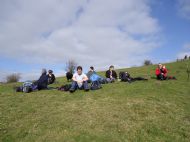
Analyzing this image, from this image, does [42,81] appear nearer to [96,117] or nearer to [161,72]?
[96,117]

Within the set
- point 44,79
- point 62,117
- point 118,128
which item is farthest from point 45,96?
point 118,128

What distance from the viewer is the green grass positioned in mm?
9555

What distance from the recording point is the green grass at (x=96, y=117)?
955 cm

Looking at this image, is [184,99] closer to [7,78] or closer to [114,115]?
[114,115]

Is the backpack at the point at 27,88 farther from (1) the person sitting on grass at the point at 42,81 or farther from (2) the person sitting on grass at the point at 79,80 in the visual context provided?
(2) the person sitting on grass at the point at 79,80

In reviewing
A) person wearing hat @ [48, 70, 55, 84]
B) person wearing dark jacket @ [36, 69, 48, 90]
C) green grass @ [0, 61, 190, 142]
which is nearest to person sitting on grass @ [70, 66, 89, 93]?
green grass @ [0, 61, 190, 142]

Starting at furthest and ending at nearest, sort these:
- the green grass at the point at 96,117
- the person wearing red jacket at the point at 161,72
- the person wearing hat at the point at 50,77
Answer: the person wearing hat at the point at 50,77 → the person wearing red jacket at the point at 161,72 → the green grass at the point at 96,117

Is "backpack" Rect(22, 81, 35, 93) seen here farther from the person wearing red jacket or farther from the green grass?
the person wearing red jacket

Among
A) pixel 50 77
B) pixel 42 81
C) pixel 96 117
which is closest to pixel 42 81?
pixel 42 81

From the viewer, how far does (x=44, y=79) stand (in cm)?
1834

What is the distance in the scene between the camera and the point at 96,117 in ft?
36.8

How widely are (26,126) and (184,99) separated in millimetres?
9927

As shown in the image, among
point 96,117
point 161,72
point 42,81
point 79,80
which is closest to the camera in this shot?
point 96,117

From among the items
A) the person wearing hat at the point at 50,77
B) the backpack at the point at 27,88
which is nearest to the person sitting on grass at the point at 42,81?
the backpack at the point at 27,88
